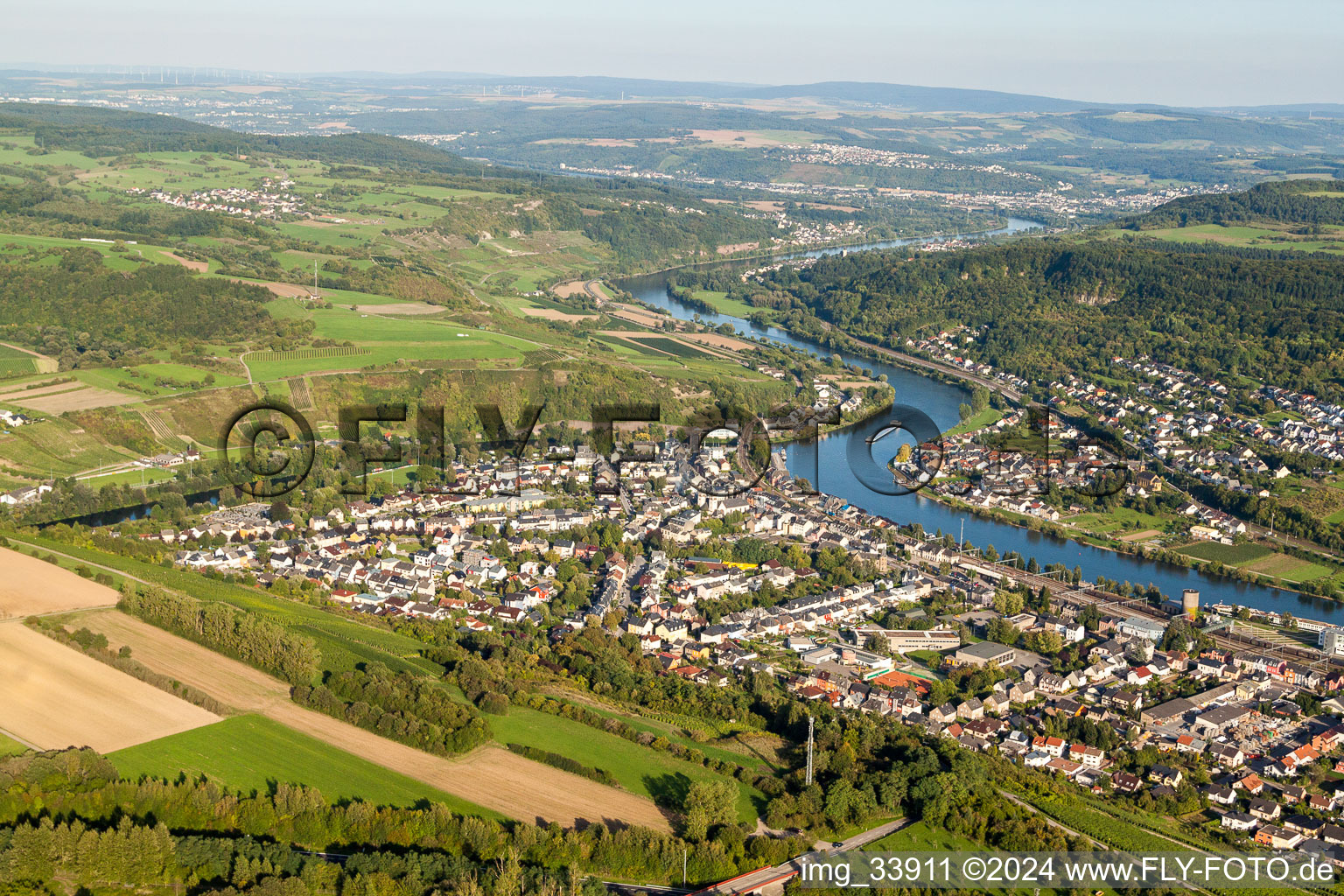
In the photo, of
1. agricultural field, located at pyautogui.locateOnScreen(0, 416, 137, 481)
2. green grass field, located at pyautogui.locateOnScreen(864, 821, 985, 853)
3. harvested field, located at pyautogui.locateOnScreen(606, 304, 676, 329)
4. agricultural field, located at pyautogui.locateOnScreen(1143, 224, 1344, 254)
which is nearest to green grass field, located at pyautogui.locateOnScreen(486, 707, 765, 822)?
green grass field, located at pyautogui.locateOnScreen(864, 821, 985, 853)

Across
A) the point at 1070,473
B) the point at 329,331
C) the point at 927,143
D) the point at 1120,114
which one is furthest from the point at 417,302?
the point at 1120,114

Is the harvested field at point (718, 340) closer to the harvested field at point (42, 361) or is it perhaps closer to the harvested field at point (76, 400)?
the harvested field at point (76, 400)

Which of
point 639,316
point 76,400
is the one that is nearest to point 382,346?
point 76,400

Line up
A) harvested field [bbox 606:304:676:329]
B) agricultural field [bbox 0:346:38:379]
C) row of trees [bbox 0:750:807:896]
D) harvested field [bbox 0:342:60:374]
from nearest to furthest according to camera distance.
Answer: row of trees [bbox 0:750:807:896]
agricultural field [bbox 0:346:38:379]
harvested field [bbox 0:342:60:374]
harvested field [bbox 606:304:676:329]

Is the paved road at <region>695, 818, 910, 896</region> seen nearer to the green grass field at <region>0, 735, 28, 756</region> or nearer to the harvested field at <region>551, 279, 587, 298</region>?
the green grass field at <region>0, 735, 28, 756</region>

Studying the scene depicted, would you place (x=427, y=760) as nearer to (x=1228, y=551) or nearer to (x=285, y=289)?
(x=1228, y=551)

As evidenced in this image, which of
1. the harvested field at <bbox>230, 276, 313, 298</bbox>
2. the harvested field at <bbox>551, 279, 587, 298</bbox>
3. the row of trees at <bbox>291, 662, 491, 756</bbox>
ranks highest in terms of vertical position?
the harvested field at <bbox>230, 276, 313, 298</bbox>
